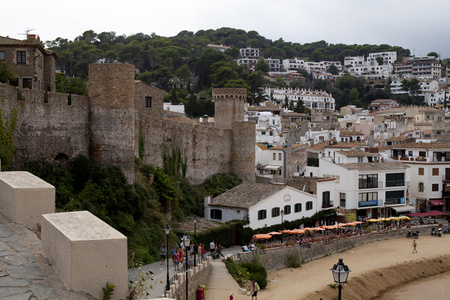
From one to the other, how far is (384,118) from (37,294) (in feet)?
268

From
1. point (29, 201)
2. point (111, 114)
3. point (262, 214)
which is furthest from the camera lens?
point (262, 214)

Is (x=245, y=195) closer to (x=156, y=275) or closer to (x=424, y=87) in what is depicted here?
(x=156, y=275)

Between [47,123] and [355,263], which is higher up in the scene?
[47,123]

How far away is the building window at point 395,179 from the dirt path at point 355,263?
566cm

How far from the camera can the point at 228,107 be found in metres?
48.0

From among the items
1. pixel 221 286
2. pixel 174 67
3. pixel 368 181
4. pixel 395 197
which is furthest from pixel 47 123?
pixel 174 67

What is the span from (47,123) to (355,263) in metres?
19.7

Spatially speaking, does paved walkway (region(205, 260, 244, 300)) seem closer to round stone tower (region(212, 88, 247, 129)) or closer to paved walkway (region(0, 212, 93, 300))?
paved walkway (region(0, 212, 93, 300))

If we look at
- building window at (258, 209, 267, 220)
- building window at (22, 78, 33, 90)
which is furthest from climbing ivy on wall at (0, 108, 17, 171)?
building window at (258, 209, 267, 220)

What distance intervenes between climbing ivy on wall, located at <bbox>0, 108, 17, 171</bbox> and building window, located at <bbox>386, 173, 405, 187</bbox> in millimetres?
31865

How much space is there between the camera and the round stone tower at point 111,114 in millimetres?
24750

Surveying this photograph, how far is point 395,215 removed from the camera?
47219 mm

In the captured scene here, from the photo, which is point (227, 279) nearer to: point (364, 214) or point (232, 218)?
point (232, 218)

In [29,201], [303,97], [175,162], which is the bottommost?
[175,162]
